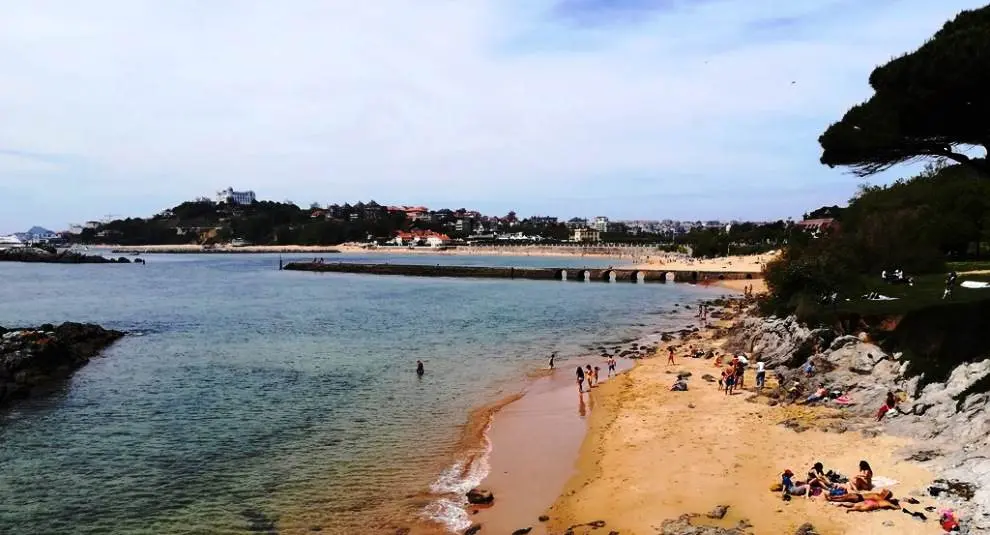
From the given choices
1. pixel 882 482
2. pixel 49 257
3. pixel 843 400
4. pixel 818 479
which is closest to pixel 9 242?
pixel 49 257

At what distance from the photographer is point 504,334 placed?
4059 cm

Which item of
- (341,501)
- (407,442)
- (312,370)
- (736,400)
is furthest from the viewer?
(312,370)

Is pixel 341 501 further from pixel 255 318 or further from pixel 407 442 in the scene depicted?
pixel 255 318

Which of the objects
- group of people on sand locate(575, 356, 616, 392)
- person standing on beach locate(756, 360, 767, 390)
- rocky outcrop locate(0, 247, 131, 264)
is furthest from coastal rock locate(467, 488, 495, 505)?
rocky outcrop locate(0, 247, 131, 264)

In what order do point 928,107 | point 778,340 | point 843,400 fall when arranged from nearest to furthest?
1. point 928,107
2. point 843,400
3. point 778,340

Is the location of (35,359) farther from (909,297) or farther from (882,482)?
(909,297)

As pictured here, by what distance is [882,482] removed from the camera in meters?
13.0

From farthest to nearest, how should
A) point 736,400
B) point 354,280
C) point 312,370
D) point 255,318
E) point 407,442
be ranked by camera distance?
1. point 354,280
2. point 255,318
3. point 312,370
4. point 736,400
5. point 407,442

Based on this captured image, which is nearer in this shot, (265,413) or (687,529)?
(687,529)

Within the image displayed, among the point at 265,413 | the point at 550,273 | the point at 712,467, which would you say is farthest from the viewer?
the point at 550,273

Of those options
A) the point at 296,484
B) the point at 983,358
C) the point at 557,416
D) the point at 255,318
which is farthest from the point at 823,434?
the point at 255,318

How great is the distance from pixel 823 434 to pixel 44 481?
19.9 metres

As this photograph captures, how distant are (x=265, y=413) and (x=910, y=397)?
19820 mm

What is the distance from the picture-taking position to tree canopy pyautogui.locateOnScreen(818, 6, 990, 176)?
15748mm
